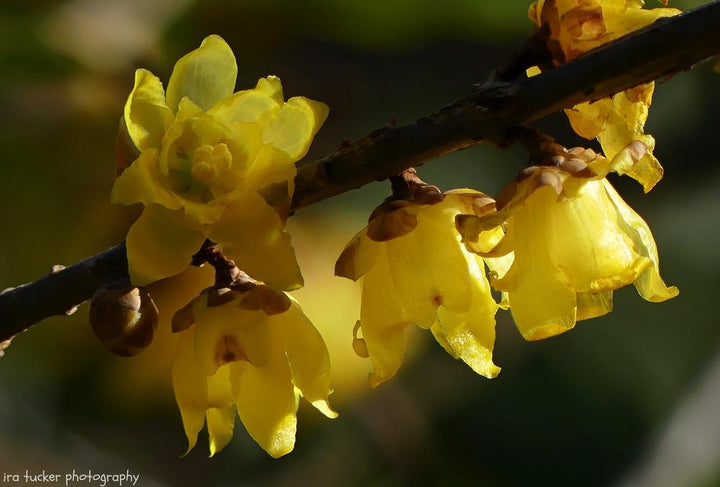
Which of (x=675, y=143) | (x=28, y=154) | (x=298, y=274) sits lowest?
(x=675, y=143)

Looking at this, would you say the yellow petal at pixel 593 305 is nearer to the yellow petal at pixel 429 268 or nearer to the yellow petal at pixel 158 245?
the yellow petal at pixel 429 268

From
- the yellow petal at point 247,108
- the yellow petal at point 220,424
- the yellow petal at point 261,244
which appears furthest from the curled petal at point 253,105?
the yellow petal at point 220,424

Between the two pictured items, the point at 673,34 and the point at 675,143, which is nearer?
the point at 673,34

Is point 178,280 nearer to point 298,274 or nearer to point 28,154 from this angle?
point 298,274

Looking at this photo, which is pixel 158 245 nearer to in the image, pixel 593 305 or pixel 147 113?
pixel 147 113

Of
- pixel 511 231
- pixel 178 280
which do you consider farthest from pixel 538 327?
pixel 178 280

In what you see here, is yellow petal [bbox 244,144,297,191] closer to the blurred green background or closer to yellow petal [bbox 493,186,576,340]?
yellow petal [bbox 493,186,576,340]
